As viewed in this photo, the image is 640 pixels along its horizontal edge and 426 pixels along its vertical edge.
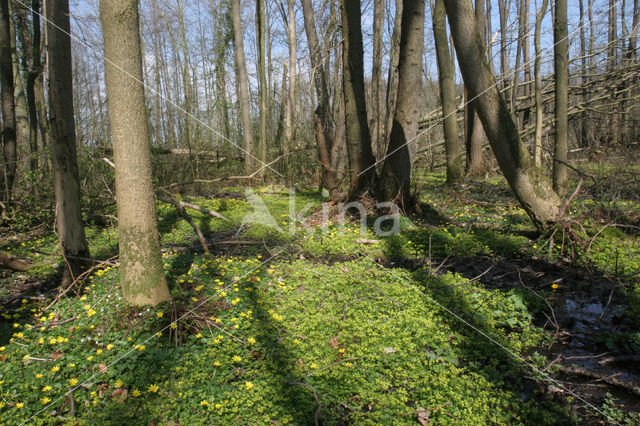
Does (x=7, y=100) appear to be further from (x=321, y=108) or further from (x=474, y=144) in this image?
(x=474, y=144)

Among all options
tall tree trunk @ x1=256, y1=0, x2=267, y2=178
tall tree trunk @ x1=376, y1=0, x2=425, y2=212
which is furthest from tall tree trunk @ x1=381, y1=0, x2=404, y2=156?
tall tree trunk @ x1=376, y1=0, x2=425, y2=212

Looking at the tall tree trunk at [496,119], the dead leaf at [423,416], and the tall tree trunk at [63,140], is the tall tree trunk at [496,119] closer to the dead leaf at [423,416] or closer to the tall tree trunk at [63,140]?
the dead leaf at [423,416]

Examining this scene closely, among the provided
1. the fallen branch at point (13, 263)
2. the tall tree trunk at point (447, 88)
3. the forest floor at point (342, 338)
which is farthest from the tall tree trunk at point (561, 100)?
the fallen branch at point (13, 263)

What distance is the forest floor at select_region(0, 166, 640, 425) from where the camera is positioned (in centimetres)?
246

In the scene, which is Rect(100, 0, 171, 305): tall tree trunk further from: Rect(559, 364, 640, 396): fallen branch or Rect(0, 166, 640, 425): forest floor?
Rect(559, 364, 640, 396): fallen branch

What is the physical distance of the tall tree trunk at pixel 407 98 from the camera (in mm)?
6434

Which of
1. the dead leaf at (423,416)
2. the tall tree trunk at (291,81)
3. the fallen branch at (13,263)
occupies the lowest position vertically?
the dead leaf at (423,416)

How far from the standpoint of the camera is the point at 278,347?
10.1ft

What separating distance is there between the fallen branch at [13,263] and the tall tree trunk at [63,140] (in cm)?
112

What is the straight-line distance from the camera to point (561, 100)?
6.65m

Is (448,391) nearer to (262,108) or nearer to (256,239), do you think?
(256,239)

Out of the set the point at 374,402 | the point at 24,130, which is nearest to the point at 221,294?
the point at 374,402

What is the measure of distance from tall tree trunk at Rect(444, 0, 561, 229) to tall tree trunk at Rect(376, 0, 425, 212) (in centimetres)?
129

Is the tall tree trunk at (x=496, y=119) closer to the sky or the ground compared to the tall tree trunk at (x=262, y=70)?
closer to the ground
